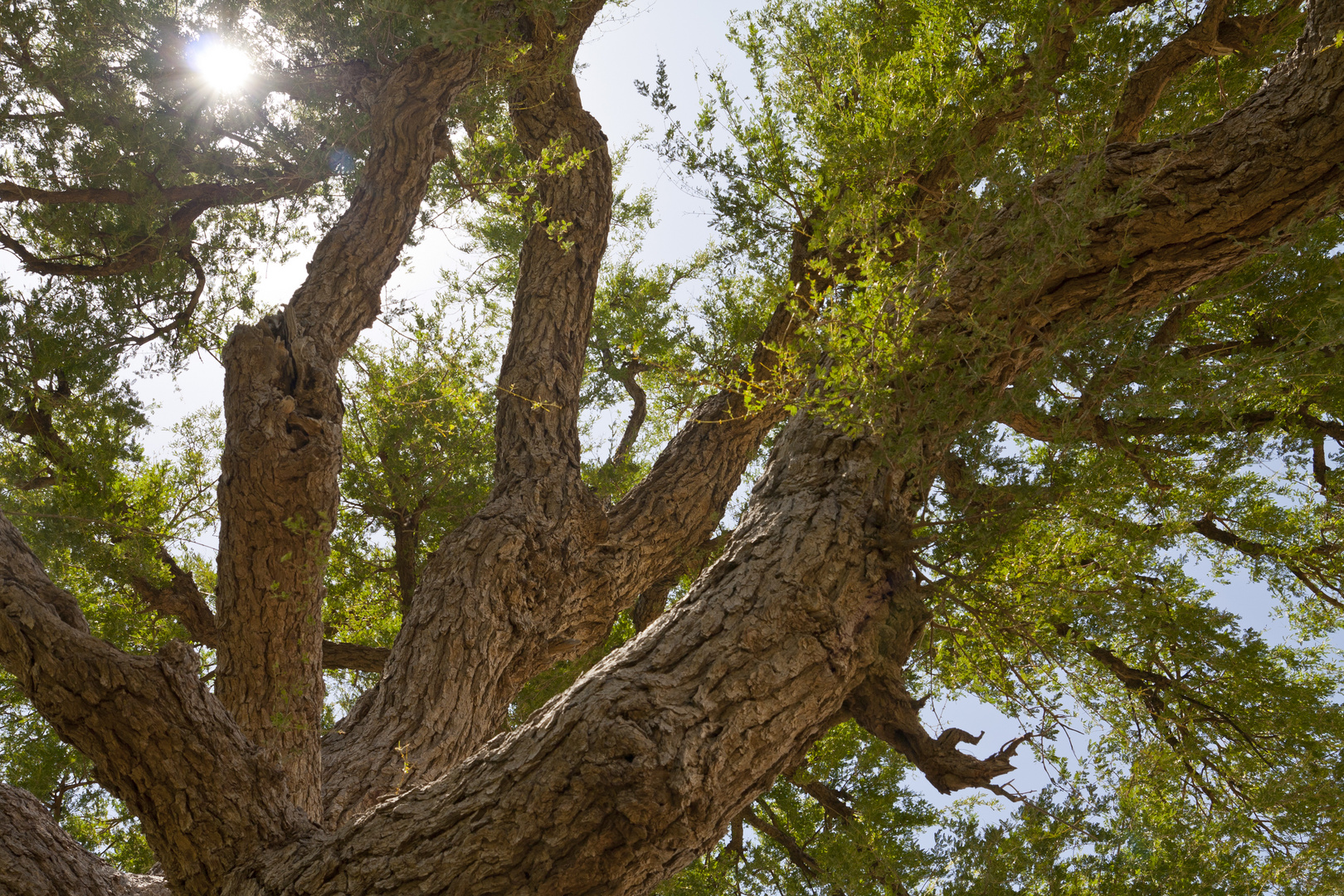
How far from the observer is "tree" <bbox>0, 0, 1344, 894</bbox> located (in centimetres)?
239

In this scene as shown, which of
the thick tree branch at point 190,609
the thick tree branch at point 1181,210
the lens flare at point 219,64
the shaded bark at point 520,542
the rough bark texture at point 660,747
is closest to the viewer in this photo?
the rough bark texture at point 660,747

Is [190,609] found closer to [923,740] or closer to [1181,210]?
[923,740]

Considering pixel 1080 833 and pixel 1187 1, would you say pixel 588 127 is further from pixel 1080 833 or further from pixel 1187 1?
pixel 1080 833

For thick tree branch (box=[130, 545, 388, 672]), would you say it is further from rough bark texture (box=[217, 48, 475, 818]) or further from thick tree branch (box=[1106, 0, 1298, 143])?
thick tree branch (box=[1106, 0, 1298, 143])

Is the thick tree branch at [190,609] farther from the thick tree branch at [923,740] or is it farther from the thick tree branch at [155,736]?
the thick tree branch at [923,740]

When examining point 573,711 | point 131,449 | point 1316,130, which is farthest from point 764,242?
point 131,449

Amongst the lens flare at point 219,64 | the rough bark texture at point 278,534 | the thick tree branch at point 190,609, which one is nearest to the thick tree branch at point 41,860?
the rough bark texture at point 278,534


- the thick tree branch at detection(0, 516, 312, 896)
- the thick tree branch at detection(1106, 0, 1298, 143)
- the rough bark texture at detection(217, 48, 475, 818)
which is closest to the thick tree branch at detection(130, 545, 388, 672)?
the rough bark texture at detection(217, 48, 475, 818)

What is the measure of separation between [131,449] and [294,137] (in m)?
2.31

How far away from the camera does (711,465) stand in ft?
14.2

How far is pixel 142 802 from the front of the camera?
2387 mm

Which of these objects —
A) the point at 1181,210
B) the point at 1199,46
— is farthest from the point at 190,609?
the point at 1199,46

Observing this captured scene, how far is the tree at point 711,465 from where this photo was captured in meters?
2.39

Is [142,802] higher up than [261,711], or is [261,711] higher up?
[261,711]
